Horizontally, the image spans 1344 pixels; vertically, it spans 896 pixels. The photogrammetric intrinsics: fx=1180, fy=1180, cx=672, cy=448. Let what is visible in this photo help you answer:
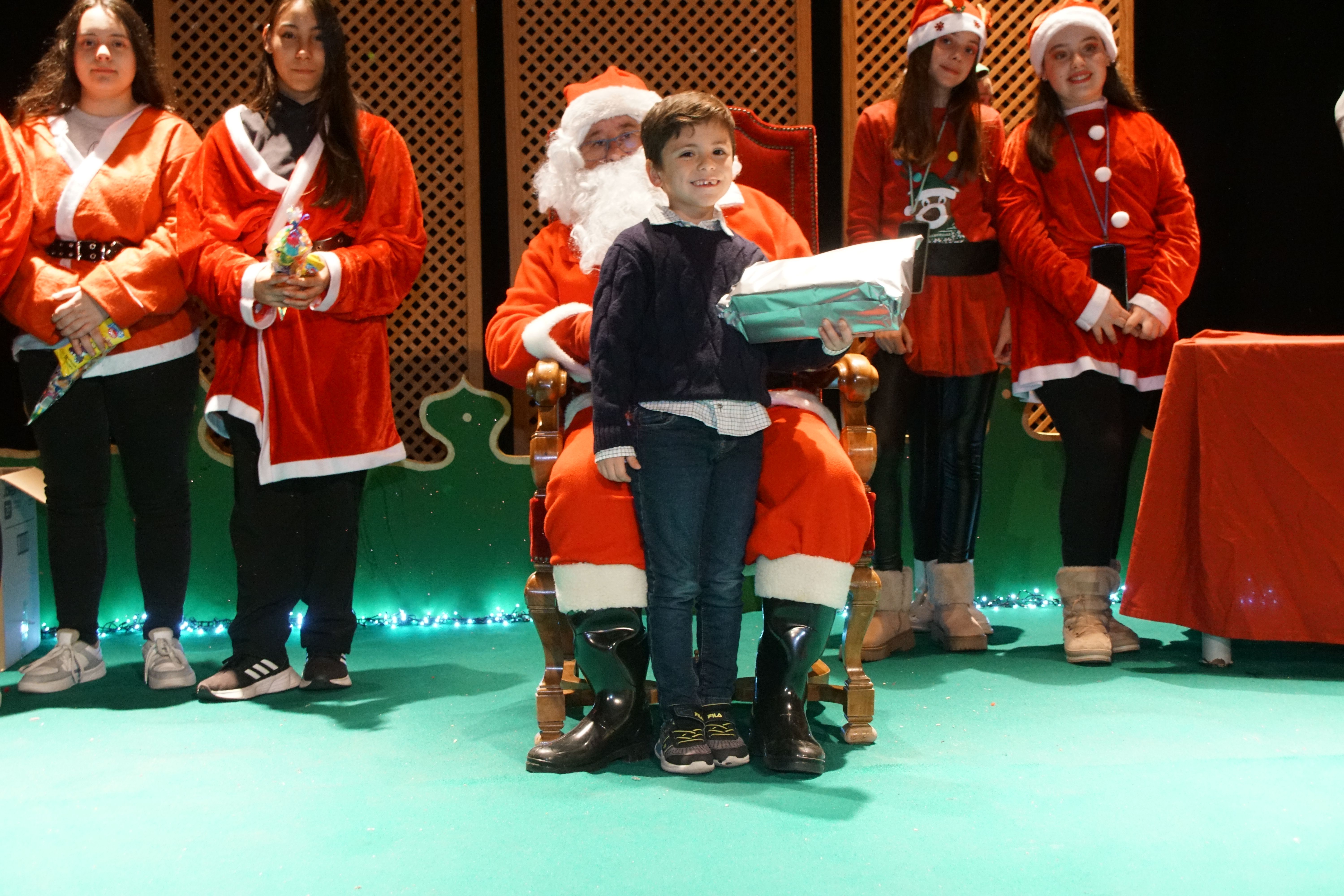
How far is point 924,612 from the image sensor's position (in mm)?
3617

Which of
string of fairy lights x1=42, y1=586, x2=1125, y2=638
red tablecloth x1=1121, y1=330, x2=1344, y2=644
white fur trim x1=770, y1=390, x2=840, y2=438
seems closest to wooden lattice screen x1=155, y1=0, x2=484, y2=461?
string of fairy lights x1=42, y1=586, x2=1125, y2=638

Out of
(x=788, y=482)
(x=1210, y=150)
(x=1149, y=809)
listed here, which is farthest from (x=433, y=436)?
(x=1210, y=150)

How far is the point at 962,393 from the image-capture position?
134 inches

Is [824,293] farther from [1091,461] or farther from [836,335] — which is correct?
[1091,461]

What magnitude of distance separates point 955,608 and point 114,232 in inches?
98.7

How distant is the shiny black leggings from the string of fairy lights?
723mm

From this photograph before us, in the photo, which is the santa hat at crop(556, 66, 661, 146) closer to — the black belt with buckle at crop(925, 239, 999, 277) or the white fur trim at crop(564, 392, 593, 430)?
the white fur trim at crop(564, 392, 593, 430)

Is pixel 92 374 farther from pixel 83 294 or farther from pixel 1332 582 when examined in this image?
pixel 1332 582

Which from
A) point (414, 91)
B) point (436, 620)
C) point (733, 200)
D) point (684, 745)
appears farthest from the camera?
point (414, 91)

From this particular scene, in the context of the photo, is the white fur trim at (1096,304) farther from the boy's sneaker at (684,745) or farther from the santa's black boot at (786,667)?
the boy's sneaker at (684,745)

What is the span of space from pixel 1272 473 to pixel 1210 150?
2.35 m

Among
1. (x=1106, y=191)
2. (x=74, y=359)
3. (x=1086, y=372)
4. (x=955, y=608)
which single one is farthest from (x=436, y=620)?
(x=1106, y=191)

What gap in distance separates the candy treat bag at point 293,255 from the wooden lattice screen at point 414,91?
1.36 meters

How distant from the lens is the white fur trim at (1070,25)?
3248 mm
